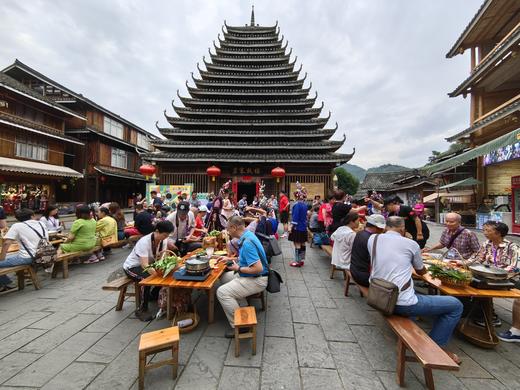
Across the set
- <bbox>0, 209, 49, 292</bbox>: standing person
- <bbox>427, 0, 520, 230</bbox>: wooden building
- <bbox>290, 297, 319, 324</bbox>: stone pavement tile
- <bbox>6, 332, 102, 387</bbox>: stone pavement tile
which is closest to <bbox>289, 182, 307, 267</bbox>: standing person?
<bbox>290, 297, 319, 324</bbox>: stone pavement tile

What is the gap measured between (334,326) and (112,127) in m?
28.8

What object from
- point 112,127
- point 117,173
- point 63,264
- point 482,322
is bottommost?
point 482,322

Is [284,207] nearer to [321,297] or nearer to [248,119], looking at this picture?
[321,297]

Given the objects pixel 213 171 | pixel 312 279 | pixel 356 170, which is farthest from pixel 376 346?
pixel 356 170

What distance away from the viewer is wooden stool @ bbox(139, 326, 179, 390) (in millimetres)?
2252

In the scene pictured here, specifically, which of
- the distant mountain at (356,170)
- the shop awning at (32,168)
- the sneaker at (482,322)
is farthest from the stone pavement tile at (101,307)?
the distant mountain at (356,170)

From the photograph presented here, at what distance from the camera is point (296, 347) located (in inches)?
117

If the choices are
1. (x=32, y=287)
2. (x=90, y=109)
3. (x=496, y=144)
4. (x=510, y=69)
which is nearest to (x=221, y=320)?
(x=32, y=287)

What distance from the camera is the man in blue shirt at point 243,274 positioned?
3152 millimetres

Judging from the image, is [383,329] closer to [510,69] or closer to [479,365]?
[479,365]

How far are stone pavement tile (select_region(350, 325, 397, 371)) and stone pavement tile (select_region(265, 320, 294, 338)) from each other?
93 centimetres

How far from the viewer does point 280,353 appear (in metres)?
2.84

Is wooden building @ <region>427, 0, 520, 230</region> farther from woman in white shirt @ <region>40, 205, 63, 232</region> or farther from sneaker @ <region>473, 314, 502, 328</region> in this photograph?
woman in white shirt @ <region>40, 205, 63, 232</region>

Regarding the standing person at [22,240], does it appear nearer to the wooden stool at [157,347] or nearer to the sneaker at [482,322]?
the wooden stool at [157,347]
